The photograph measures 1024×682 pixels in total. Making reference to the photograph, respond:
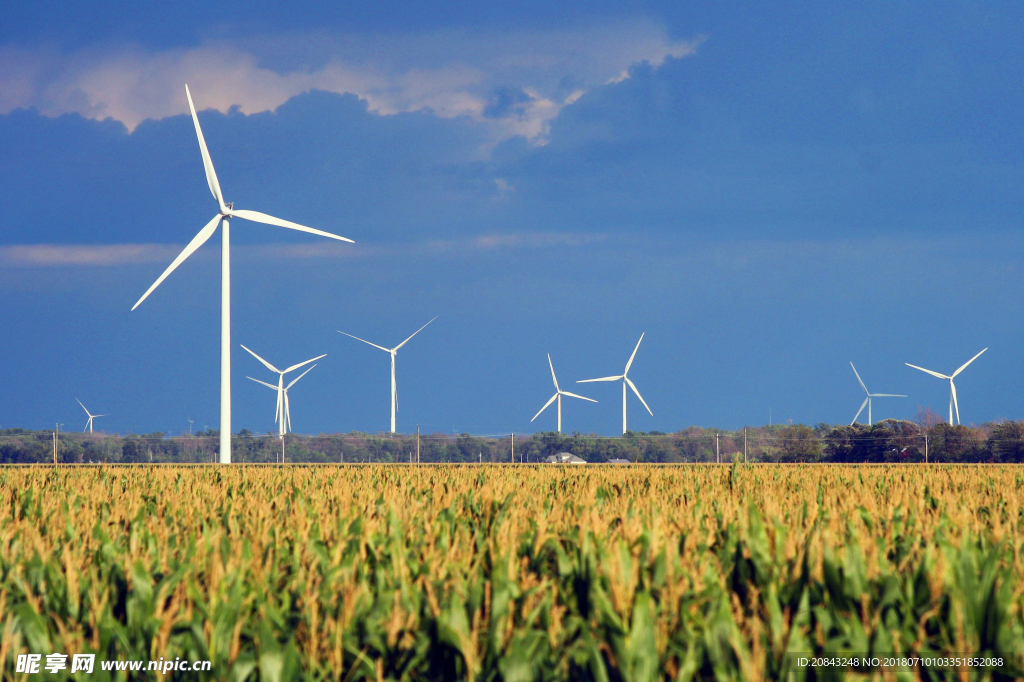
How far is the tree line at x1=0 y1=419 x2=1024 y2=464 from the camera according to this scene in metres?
60.3

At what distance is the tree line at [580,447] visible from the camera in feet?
198

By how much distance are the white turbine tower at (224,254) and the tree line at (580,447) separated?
16.8 m

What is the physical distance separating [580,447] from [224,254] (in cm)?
4401

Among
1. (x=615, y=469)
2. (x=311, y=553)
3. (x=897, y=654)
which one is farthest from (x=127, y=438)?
(x=897, y=654)

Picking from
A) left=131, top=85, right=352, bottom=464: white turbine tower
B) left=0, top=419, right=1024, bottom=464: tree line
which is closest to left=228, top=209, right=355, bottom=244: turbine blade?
left=131, top=85, right=352, bottom=464: white turbine tower

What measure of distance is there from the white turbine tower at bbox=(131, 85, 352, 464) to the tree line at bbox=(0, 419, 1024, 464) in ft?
55.2

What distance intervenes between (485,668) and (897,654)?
3156 mm

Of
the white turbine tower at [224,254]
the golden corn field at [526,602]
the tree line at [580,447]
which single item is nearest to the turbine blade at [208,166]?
the white turbine tower at [224,254]

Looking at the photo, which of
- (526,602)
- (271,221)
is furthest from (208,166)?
(526,602)

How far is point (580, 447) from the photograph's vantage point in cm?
7956

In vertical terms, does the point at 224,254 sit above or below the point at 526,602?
above

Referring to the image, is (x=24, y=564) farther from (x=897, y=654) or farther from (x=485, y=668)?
(x=897, y=654)

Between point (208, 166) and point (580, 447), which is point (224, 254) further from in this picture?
point (580, 447)

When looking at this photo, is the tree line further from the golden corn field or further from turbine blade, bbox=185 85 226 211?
the golden corn field
